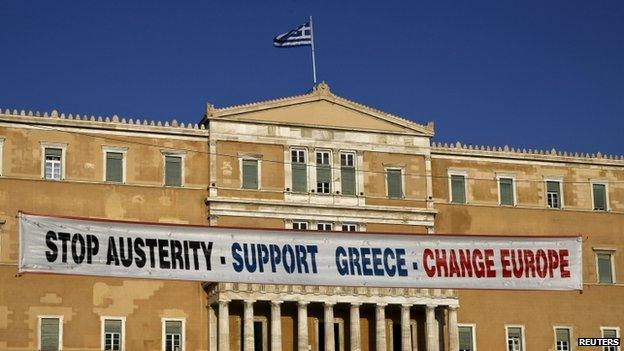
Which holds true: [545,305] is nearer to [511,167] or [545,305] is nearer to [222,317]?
[511,167]

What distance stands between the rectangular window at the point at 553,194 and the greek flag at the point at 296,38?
1579 cm

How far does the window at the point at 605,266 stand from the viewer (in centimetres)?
6209

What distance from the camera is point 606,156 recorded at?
64312mm

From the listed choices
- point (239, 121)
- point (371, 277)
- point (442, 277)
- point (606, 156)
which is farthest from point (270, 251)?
point (606, 156)

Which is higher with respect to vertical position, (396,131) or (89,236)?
(396,131)

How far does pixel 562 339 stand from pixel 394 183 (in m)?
12.5

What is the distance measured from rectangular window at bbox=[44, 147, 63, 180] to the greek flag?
41.0 ft

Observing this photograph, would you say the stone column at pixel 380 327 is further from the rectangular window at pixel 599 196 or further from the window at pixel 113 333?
the rectangular window at pixel 599 196

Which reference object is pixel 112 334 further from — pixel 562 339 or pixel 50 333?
pixel 562 339

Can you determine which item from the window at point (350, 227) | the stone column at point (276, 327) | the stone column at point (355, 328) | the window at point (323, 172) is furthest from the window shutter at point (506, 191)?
the stone column at point (276, 327)

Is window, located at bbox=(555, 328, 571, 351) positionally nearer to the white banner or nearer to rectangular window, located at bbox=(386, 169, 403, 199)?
rectangular window, located at bbox=(386, 169, 403, 199)

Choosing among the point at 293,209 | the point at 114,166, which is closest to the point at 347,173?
the point at 293,209

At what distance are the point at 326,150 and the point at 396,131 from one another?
4.10m

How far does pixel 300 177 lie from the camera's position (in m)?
56.9
